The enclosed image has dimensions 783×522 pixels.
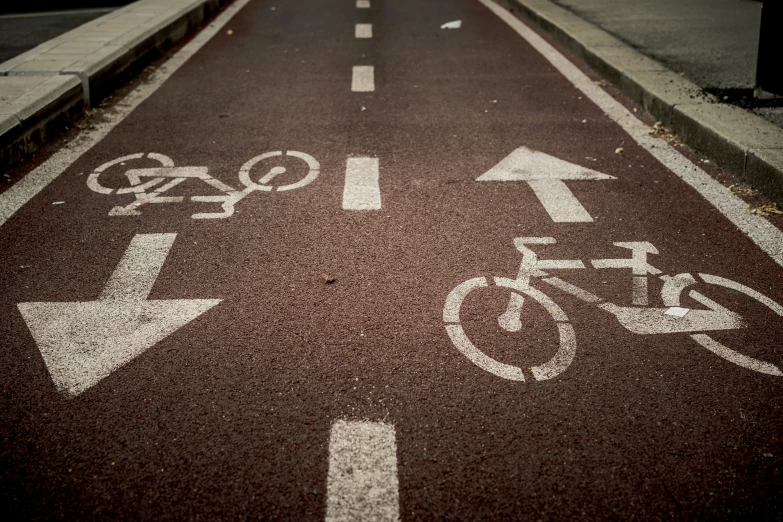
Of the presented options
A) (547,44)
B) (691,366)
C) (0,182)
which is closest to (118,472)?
(691,366)

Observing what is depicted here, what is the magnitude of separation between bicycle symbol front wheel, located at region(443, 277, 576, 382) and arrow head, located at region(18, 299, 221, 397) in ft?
3.95

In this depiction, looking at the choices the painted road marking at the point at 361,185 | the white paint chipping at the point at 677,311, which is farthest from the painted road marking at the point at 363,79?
the white paint chipping at the point at 677,311

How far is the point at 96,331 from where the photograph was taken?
3.29 meters

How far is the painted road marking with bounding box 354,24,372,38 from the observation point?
10.7 metres

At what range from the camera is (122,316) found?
134 inches

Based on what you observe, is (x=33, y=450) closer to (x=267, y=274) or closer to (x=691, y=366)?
(x=267, y=274)

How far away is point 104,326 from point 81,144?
3071 mm

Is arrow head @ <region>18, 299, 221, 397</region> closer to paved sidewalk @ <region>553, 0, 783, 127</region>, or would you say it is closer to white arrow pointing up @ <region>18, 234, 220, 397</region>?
white arrow pointing up @ <region>18, 234, 220, 397</region>

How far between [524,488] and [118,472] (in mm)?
1429

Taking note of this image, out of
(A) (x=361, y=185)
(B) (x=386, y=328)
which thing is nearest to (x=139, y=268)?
(B) (x=386, y=328)

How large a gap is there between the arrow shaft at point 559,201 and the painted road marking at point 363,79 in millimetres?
3189

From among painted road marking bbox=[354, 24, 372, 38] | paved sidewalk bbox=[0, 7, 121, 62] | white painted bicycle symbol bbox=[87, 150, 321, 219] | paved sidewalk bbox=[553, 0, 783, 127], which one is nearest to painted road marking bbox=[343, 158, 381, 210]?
white painted bicycle symbol bbox=[87, 150, 321, 219]

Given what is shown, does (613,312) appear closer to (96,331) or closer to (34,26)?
(96,331)

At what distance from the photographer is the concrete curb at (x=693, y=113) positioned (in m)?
4.80
